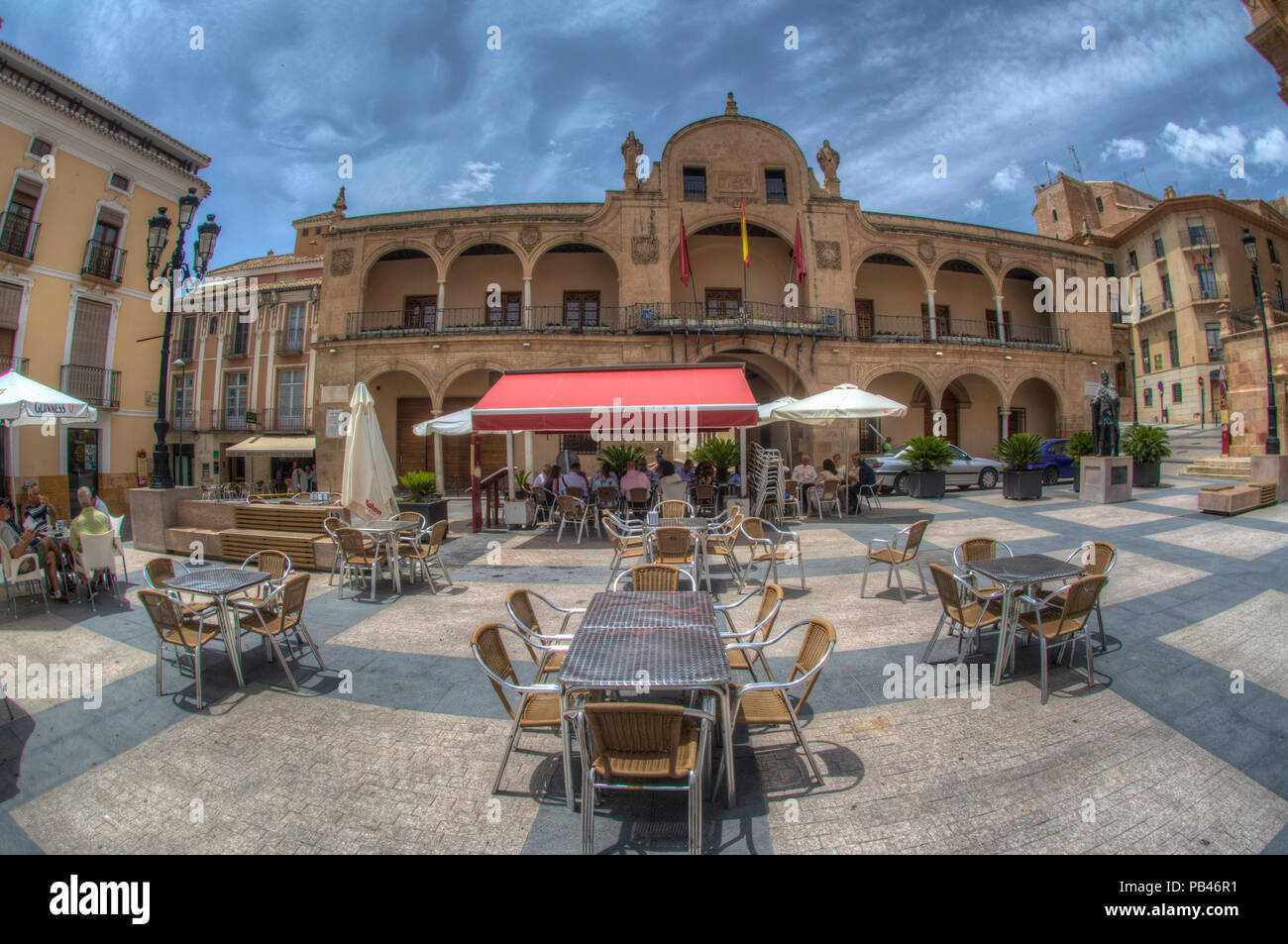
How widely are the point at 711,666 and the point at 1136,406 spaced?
42495 mm

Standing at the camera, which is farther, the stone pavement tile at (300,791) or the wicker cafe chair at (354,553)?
the wicker cafe chair at (354,553)

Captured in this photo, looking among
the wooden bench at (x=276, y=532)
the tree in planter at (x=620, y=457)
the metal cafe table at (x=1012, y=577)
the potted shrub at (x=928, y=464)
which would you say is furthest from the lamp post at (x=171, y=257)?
the potted shrub at (x=928, y=464)

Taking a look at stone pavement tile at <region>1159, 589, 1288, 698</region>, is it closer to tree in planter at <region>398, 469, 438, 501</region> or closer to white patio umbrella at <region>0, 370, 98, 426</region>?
tree in planter at <region>398, 469, 438, 501</region>

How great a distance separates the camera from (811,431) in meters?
18.4

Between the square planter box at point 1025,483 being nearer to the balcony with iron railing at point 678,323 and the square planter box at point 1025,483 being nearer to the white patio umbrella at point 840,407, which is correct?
the white patio umbrella at point 840,407

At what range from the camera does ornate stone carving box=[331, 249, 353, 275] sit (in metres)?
18.7

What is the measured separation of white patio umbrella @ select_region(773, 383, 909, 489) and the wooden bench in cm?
885

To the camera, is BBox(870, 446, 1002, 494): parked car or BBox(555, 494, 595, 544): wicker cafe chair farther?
BBox(870, 446, 1002, 494): parked car

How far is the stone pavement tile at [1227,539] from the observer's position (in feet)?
20.5

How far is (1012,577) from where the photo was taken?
362 cm

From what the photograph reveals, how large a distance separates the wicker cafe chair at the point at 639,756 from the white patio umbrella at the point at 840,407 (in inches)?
376

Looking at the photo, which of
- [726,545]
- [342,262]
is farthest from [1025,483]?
[342,262]

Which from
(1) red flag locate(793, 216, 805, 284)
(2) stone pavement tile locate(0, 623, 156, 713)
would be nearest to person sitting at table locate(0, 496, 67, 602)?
(2) stone pavement tile locate(0, 623, 156, 713)

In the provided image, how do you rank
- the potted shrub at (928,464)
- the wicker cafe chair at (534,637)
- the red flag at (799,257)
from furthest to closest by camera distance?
the red flag at (799,257) < the potted shrub at (928,464) < the wicker cafe chair at (534,637)
